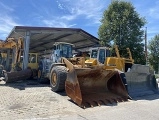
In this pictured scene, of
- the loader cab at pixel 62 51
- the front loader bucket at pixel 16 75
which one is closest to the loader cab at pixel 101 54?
the loader cab at pixel 62 51

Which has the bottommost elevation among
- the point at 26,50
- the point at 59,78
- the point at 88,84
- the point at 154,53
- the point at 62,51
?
the point at 88,84

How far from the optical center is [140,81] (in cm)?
1150

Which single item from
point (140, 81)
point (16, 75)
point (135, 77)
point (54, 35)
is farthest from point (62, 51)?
point (54, 35)

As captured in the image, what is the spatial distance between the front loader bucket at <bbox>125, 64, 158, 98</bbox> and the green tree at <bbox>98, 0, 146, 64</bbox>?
27.9 feet

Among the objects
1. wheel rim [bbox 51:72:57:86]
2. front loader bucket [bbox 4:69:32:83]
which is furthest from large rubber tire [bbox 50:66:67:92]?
front loader bucket [bbox 4:69:32:83]

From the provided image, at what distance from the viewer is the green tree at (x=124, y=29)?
20500mm

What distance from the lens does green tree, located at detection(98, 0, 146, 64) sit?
20500 millimetres

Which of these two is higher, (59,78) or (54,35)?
(54,35)

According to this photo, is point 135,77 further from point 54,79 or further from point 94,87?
point 54,79

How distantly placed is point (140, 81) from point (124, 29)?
9980 mm

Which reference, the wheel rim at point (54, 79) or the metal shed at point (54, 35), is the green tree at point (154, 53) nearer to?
the metal shed at point (54, 35)

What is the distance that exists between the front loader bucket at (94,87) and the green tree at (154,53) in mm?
29173

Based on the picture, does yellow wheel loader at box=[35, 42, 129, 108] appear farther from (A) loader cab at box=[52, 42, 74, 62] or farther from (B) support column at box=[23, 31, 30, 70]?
(B) support column at box=[23, 31, 30, 70]

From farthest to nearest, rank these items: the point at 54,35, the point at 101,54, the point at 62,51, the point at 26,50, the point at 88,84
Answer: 1. the point at 54,35
2. the point at 26,50
3. the point at 101,54
4. the point at 62,51
5. the point at 88,84
